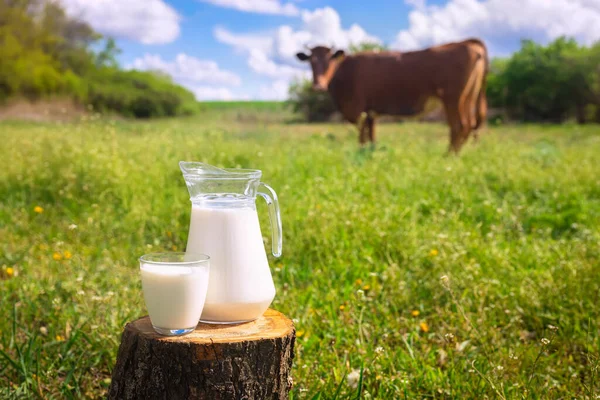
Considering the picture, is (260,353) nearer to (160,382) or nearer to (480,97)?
(160,382)

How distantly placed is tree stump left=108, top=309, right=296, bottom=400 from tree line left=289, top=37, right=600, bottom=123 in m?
17.7

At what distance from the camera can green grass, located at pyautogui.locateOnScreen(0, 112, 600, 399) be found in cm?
276

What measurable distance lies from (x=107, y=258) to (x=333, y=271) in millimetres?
1408

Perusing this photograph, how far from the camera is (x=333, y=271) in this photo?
153 inches

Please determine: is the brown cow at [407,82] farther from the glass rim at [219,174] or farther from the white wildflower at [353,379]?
the glass rim at [219,174]

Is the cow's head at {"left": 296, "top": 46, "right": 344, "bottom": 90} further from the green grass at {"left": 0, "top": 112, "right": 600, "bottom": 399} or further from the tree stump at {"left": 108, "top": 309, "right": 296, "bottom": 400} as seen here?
the tree stump at {"left": 108, "top": 309, "right": 296, "bottom": 400}

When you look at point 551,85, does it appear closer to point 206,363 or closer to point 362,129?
point 362,129

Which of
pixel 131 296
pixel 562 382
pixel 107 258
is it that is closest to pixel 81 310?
pixel 131 296

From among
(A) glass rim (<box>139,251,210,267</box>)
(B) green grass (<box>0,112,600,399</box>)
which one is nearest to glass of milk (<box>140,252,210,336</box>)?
(A) glass rim (<box>139,251,210,267</box>)

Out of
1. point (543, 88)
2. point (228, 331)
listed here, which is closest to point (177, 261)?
point (228, 331)

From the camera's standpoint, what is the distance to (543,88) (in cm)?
1947

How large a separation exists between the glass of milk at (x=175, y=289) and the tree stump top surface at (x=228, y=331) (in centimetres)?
3

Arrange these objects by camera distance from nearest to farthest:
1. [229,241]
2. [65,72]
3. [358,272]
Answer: [229,241] < [358,272] < [65,72]

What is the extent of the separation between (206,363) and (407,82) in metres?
8.62
